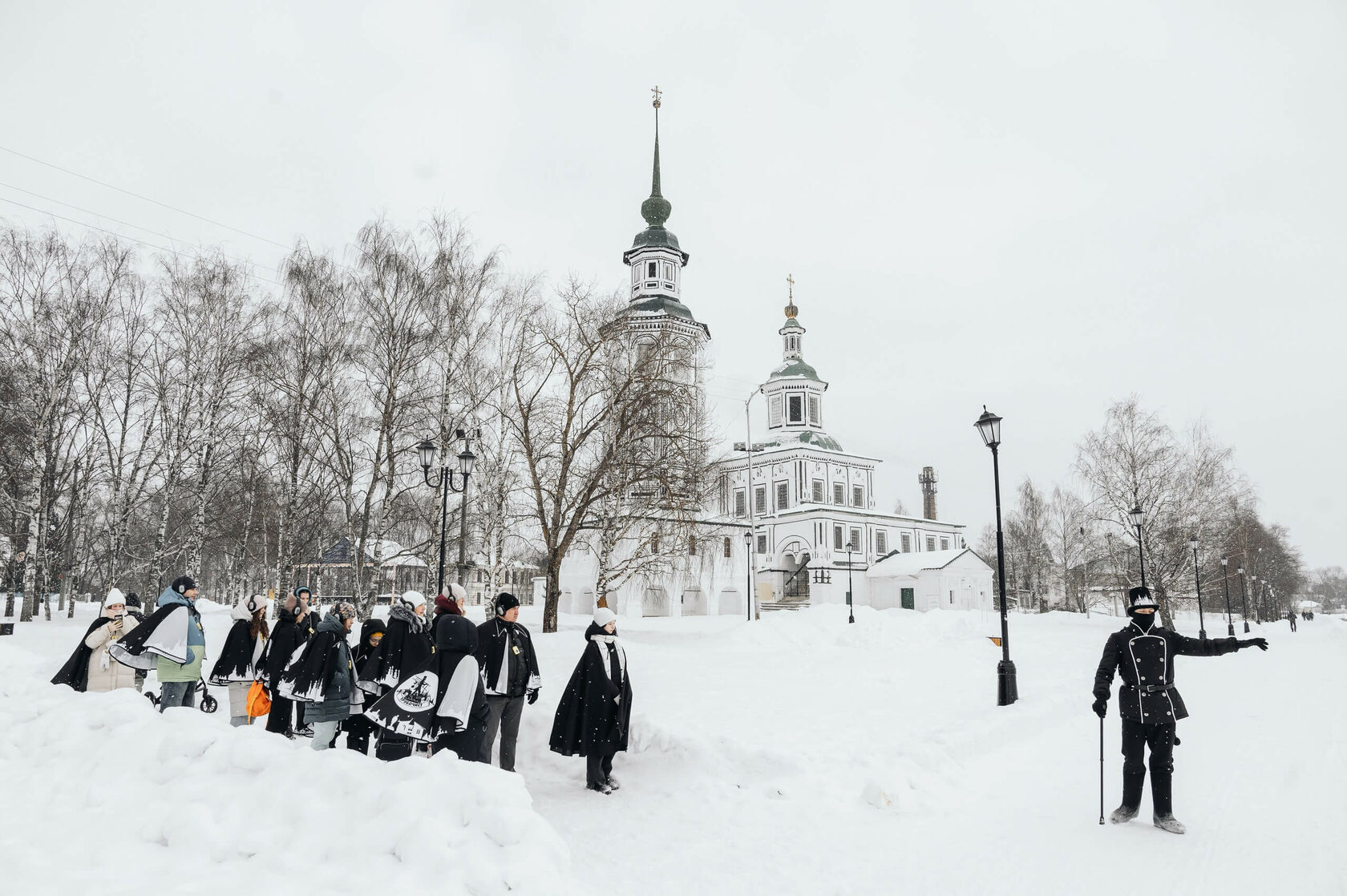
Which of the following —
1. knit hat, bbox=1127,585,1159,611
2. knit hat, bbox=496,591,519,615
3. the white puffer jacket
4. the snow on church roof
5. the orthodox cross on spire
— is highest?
the orthodox cross on spire

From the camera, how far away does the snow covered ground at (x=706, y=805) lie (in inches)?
161

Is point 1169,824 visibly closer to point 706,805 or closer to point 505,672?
point 706,805

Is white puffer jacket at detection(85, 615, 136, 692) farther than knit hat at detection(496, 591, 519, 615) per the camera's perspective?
Yes

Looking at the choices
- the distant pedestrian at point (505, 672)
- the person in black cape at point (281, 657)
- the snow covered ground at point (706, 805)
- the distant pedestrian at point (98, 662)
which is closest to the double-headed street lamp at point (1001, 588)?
the snow covered ground at point (706, 805)

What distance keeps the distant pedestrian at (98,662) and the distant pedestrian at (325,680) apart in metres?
2.68

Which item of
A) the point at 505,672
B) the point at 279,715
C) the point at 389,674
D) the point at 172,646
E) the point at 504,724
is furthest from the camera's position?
the point at 279,715

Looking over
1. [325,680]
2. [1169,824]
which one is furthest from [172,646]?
[1169,824]

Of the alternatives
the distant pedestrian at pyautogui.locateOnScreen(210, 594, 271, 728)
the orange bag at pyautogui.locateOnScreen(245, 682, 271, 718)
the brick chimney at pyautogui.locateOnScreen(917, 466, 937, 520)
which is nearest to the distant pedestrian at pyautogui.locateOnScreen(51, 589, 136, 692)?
the distant pedestrian at pyautogui.locateOnScreen(210, 594, 271, 728)

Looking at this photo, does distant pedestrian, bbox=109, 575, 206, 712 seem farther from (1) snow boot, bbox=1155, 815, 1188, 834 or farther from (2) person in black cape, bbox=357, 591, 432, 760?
(1) snow boot, bbox=1155, 815, 1188, 834

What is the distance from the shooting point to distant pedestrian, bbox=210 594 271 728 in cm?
933

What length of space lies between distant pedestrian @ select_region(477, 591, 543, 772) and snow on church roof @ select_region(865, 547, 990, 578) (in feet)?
149

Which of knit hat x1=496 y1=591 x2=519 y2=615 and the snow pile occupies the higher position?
knit hat x1=496 y1=591 x2=519 y2=615

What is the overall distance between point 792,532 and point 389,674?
2049 inches

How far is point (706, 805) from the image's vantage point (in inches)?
276
